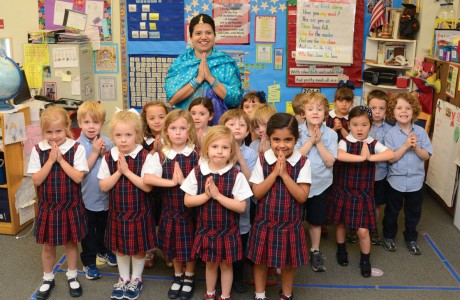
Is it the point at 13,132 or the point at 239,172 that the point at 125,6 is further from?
the point at 239,172

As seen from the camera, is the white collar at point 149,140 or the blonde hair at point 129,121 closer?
the blonde hair at point 129,121

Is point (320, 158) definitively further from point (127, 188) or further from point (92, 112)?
point (92, 112)

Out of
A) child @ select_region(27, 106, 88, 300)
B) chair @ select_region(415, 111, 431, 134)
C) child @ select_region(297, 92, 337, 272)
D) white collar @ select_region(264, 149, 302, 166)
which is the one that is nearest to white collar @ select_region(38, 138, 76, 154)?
child @ select_region(27, 106, 88, 300)

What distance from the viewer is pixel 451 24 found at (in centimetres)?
395

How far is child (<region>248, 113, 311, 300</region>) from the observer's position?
91.0 inches

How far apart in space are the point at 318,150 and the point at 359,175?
34 centimetres

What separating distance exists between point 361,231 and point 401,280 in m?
0.38

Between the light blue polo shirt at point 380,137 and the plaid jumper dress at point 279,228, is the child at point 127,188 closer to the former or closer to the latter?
the plaid jumper dress at point 279,228

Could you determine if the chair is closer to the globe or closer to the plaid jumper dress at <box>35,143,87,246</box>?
the plaid jumper dress at <box>35,143,87,246</box>

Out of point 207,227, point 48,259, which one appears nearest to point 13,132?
point 48,259

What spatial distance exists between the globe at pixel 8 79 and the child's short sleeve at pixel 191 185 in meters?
1.64

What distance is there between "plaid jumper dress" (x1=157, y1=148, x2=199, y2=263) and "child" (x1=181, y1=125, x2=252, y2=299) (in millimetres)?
115

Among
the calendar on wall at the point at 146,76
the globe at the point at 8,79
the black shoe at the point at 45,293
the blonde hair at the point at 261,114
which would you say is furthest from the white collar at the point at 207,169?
the calendar on wall at the point at 146,76

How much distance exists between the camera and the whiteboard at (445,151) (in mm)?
3633
